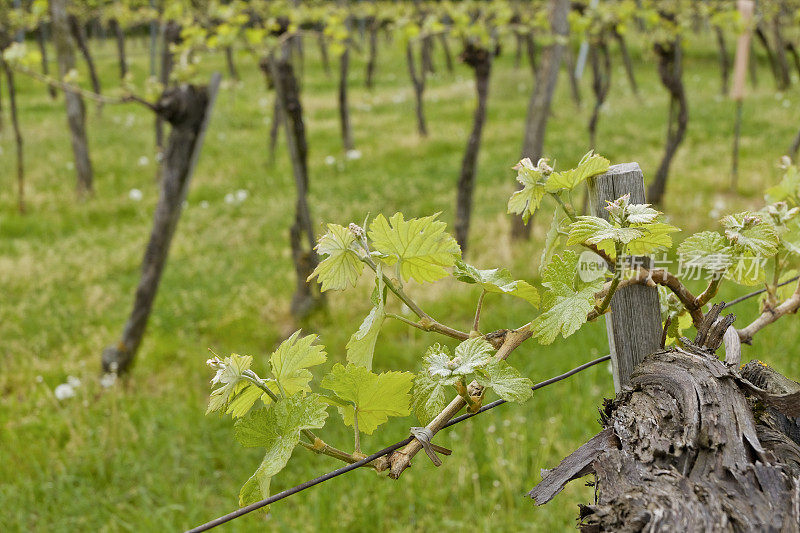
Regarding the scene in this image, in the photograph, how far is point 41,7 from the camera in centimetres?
525

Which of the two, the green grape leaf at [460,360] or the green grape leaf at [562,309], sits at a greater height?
the green grape leaf at [562,309]

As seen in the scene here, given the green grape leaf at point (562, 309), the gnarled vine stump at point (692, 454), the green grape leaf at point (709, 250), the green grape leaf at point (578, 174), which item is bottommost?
the gnarled vine stump at point (692, 454)

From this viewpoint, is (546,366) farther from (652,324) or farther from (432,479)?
(652,324)

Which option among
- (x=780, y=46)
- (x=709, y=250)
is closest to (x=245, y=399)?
(x=709, y=250)

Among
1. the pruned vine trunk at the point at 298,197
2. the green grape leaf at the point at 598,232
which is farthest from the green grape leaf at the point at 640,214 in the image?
the pruned vine trunk at the point at 298,197

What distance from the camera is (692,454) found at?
2.69ft

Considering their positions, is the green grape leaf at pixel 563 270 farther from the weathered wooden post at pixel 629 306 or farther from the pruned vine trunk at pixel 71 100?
the pruned vine trunk at pixel 71 100

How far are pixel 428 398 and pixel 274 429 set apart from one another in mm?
239

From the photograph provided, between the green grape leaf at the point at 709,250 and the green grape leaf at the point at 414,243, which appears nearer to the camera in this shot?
the green grape leaf at the point at 414,243

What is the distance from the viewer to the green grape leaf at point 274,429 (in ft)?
2.82

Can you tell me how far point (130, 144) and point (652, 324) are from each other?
14.0 metres

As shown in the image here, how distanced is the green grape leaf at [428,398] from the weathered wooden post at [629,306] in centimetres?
44

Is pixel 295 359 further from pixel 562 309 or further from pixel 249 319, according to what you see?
pixel 249 319

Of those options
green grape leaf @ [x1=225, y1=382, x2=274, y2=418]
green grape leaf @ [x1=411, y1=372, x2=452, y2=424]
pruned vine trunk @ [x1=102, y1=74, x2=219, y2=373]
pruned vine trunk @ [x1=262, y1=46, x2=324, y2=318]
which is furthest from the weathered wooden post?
pruned vine trunk @ [x1=262, y1=46, x2=324, y2=318]
